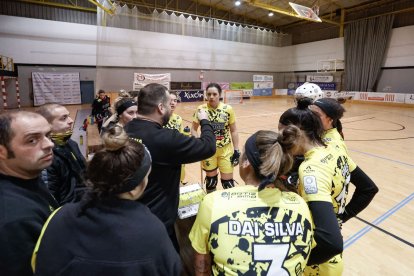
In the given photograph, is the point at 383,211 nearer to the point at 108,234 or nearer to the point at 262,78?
the point at 108,234

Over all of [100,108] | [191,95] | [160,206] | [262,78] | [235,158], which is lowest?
[235,158]

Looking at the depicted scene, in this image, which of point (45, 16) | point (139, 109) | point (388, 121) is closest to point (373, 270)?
point (139, 109)

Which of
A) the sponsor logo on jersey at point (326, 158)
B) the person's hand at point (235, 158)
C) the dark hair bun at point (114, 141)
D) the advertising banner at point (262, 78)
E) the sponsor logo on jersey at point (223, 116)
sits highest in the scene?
the advertising banner at point (262, 78)

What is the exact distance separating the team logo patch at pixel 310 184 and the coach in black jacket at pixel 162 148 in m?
0.73

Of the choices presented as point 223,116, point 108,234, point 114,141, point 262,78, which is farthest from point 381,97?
point 108,234

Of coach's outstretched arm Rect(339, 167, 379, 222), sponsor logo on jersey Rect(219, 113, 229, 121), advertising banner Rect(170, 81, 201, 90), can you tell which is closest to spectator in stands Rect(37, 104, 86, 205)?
coach's outstretched arm Rect(339, 167, 379, 222)

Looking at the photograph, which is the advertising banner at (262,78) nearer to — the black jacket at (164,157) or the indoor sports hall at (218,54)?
the indoor sports hall at (218,54)

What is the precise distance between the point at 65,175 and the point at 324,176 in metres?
2.00

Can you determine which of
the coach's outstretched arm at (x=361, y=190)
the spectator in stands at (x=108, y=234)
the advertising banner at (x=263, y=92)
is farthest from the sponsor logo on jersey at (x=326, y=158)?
the advertising banner at (x=263, y=92)

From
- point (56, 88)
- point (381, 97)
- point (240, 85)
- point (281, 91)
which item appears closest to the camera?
point (56, 88)

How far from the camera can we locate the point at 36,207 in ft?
4.12

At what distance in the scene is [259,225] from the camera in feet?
3.92

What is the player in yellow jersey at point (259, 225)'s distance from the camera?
119 cm

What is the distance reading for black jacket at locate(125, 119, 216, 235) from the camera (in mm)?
1772
